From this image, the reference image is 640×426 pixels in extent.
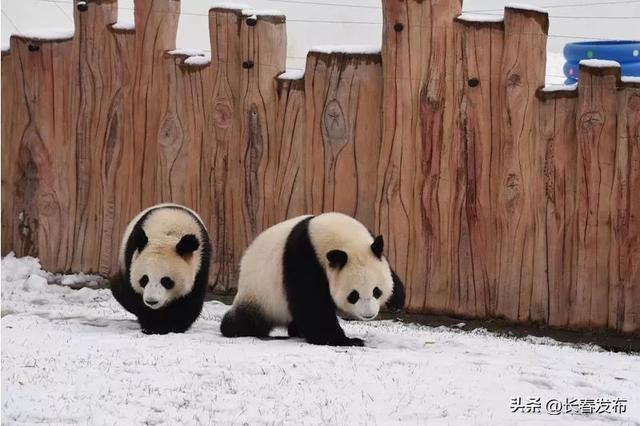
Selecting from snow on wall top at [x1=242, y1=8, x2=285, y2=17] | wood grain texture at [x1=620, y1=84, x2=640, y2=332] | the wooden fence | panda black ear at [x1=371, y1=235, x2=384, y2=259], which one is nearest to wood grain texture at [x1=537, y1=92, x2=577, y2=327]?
the wooden fence

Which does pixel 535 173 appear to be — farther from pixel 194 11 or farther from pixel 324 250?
pixel 194 11

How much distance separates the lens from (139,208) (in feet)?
34.2

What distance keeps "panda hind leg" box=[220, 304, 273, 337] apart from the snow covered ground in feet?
0.51

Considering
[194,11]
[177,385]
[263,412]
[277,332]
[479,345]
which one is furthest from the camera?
[194,11]

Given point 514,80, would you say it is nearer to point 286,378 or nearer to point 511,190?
point 511,190

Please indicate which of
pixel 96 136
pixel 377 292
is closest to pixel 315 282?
pixel 377 292

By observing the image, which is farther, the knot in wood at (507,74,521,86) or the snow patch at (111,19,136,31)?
the snow patch at (111,19,136,31)

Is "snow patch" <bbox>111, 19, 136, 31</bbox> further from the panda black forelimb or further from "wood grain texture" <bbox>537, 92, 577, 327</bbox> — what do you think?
the panda black forelimb

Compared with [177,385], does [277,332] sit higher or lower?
lower

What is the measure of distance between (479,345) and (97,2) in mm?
5301

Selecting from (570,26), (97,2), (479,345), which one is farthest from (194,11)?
(479,345)

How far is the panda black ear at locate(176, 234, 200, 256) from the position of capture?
7.51 m

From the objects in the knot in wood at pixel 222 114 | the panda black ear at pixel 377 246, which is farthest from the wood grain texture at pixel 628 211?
the knot in wood at pixel 222 114

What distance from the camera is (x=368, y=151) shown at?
9.48m
